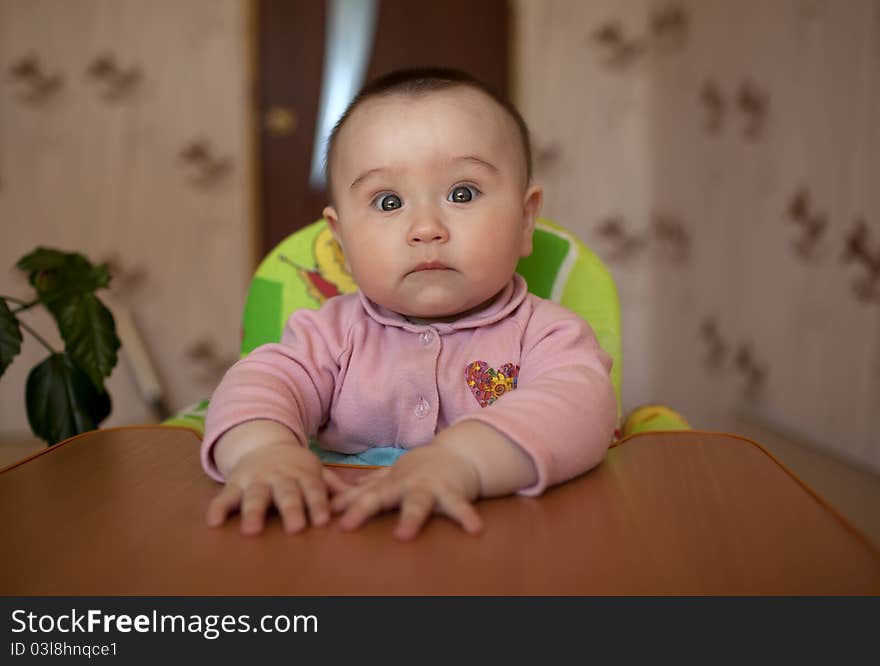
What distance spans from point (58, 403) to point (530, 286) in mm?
832

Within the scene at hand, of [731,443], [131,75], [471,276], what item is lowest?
[731,443]

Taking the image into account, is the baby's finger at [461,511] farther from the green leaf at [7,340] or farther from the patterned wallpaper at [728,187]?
the patterned wallpaper at [728,187]

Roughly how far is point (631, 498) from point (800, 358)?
1767 mm

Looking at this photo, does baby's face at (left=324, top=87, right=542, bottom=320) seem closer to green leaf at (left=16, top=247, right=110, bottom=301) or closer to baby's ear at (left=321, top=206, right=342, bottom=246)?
baby's ear at (left=321, top=206, right=342, bottom=246)

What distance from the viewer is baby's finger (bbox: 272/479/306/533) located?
1.84 feet

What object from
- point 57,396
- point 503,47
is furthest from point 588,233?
point 57,396

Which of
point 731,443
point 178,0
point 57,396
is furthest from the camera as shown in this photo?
point 178,0

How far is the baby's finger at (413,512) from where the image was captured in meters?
0.54

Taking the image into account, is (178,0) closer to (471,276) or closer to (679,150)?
(679,150)

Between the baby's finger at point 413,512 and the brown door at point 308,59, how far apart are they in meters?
2.50

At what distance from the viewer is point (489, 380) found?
2.85ft

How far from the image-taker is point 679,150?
288 cm

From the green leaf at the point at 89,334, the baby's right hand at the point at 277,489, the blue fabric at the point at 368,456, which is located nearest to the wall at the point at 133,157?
the green leaf at the point at 89,334

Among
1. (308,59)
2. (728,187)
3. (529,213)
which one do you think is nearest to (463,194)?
(529,213)
